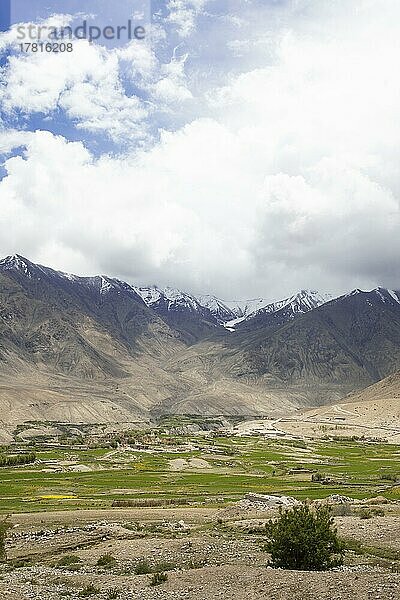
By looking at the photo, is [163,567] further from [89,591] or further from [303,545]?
[303,545]

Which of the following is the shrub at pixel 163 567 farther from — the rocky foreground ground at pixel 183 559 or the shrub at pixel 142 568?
the shrub at pixel 142 568

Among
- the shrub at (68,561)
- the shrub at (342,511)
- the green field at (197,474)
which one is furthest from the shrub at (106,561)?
the green field at (197,474)

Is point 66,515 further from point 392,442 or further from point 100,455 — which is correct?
point 392,442

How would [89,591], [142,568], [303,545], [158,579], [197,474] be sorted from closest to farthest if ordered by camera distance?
1. [89,591]
2. [158,579]
3. [303,545]
4. [142,568]
5. [197,474]

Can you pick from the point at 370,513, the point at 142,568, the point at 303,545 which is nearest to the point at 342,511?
the point at 370,513

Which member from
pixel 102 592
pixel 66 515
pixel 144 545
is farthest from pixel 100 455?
pixel 102 592

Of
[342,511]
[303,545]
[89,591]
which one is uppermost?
[303,545]

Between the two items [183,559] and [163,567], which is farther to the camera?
[183,559]
